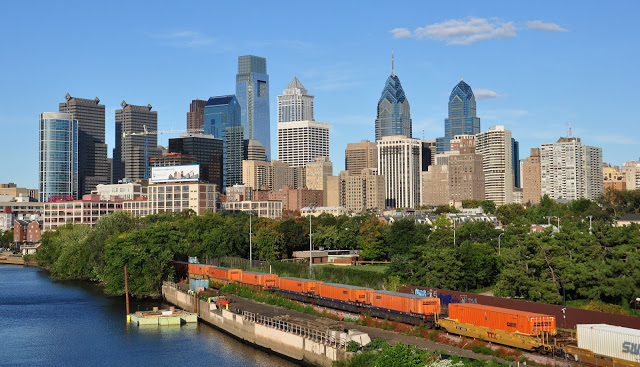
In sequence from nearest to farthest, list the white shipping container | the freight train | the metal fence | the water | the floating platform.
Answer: the white shipping container, the freight train, the metal fence, the water, the floating platform

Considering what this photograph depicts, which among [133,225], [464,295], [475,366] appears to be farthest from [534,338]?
[133,225]

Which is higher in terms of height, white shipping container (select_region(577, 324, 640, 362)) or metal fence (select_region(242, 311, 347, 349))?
white shipping container (select_region(577, 324, 640, 362))

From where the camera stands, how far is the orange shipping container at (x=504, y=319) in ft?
174

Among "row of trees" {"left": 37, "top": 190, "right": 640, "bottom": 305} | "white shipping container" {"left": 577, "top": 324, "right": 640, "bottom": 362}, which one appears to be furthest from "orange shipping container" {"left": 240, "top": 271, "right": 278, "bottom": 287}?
"white shipping container" {"left": 577, "top": 324, "right": 640, "bottom": 362}

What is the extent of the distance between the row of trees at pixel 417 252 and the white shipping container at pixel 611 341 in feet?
90.1

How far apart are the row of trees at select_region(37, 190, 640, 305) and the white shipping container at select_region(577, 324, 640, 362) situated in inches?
1082

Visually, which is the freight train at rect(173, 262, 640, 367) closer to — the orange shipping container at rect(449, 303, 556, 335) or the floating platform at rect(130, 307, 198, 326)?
the orange shipping container at rect(449, 303, 556, 335)

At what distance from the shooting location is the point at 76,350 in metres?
73.6

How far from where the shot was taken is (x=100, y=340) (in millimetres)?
78188

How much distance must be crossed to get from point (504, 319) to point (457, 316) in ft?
20.2

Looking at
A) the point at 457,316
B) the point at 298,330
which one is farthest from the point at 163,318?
the point at 457,316

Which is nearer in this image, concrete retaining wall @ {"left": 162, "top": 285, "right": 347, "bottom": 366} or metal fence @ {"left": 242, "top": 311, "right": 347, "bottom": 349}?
metal fence @ {"left": 242, "top": 311, "right": 347, "bottom": 349}

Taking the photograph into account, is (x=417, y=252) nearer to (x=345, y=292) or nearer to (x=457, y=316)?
(x=345, y=292)

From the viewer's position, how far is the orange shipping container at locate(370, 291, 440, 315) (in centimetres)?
6538
